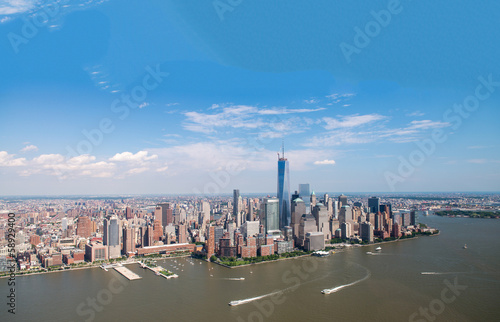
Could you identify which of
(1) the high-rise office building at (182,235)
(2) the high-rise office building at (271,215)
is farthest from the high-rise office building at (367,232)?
(1) the high-rise office building at (182,235)

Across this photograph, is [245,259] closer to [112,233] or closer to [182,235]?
[182,235]

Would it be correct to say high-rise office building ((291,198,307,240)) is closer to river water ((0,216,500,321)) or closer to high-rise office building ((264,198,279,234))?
high-rise office building ((264,198,279,234))

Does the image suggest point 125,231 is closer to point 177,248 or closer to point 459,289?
point 177,248

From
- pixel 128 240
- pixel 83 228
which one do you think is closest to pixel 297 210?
pixel 128 240

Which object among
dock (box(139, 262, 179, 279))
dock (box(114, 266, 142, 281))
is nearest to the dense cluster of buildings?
dock (box(114, 266, 142, 281))

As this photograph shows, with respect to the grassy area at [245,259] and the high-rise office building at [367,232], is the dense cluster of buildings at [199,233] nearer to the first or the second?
the high-rise office building at [367,232]

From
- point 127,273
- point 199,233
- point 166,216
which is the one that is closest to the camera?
point 127,273

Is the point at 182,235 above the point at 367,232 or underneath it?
underneath
